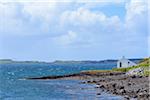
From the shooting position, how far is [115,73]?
9738 cm

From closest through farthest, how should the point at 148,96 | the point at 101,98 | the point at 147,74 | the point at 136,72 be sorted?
the point at 148,96 < the point at 101,98 < the point at 147,74 < the point at 136,72

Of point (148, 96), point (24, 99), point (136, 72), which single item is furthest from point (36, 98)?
point (136, 72)

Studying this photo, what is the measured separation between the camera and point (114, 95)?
175ft

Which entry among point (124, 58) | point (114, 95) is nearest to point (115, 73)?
point (124, 58)

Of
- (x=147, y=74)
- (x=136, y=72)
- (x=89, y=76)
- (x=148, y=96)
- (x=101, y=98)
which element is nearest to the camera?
(x=148, y=96)

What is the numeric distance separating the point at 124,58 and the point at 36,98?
195ft

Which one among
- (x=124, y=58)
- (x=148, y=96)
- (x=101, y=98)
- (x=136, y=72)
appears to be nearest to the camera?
(x=148, y=96)

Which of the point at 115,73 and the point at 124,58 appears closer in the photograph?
the point at 115,73

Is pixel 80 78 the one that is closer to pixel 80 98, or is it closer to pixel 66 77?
pixel 66 77

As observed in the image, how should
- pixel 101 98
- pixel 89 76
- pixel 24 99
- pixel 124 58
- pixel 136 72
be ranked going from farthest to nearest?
pixel 124 58
pixel 89 76
pixel 136 72
pixel 24 99
pixel 101 98

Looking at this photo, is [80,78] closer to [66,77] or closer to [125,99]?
[66,77]

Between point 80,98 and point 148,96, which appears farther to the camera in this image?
point 80,98

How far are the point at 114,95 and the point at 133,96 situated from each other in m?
4.86

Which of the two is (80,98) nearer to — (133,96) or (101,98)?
(101,98)
